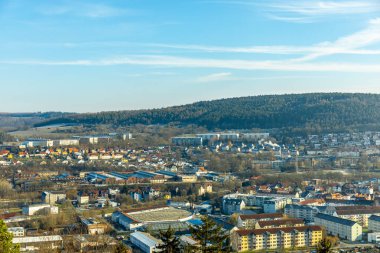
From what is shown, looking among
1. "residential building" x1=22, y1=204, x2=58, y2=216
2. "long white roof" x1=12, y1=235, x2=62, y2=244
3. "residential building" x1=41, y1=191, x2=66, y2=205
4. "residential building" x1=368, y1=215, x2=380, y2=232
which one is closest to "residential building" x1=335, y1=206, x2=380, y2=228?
"residential building" x1=368, y1=215, x2=380, y2=232

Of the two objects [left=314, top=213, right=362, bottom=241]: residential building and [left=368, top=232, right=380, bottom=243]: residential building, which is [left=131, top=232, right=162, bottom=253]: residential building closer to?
[left=314, top=213, right=362, bottom=241]: residential building

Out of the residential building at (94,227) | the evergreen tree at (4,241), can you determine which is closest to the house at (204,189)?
the residential building at (94,227)

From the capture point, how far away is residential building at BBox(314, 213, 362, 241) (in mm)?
9070

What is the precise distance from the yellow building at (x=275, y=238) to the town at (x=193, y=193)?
2 cm

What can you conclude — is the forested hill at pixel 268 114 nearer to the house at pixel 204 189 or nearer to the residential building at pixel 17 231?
the house at pixel 204 189

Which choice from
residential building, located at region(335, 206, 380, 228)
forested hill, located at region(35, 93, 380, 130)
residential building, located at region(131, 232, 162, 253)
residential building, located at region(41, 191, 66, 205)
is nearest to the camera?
residential building, located at region(131, 232, 162, 253)

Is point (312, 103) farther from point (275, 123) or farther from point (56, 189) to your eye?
point (56, 189)

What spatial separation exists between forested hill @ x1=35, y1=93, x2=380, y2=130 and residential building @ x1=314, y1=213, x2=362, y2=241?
15.9 meters

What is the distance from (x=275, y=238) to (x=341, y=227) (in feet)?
4.36

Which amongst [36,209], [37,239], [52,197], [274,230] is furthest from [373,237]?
[52,197]

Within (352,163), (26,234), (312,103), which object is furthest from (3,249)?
(312,103)

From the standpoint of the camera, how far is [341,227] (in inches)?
365

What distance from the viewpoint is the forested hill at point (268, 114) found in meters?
26.9

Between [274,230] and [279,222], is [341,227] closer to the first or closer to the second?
[279,222]
